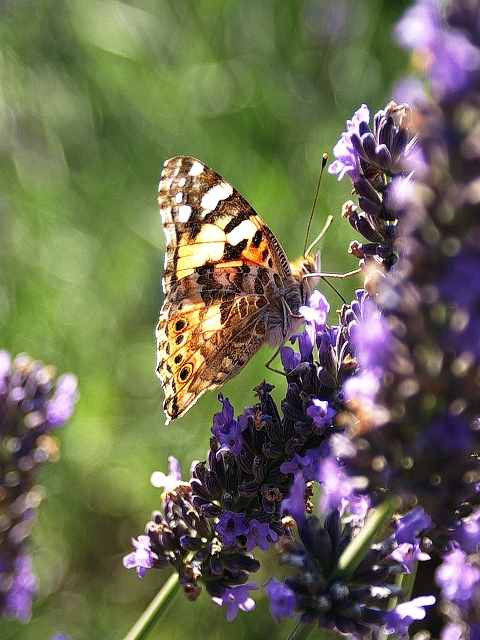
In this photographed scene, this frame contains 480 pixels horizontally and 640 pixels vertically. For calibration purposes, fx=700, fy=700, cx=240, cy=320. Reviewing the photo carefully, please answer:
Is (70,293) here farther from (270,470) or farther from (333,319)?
(270,470)

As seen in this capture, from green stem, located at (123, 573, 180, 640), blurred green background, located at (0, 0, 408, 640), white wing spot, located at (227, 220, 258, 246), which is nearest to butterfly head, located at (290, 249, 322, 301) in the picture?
white wing spot, located at (227, 220, 258, 246)

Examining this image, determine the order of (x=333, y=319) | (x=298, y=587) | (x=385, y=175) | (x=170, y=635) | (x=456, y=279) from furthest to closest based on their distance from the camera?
1. (x=333, y=319)
2. (x=170, y=635)
3. (x=385, y=175)
4. (x=298, y=587)
5. (x=456, y=279)

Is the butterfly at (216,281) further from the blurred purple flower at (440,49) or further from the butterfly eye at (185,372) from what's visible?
the blurred purple flower at (440,49)

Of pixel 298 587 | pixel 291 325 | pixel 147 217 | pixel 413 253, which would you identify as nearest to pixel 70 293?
pixel 147 217

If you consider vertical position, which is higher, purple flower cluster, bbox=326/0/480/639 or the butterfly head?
the butterfly head

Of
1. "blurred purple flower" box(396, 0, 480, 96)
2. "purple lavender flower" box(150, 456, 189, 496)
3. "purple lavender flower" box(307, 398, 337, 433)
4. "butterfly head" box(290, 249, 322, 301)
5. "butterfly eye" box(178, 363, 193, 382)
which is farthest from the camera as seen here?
"butterfly head" box(290, 249, 322, 301)

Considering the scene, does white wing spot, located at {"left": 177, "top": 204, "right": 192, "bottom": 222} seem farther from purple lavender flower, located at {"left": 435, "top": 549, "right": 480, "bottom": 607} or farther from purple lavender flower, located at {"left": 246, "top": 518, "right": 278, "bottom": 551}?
purple lavender flower, located at {"left": 435, "top": 549, "right": 480, "bottom": 607}

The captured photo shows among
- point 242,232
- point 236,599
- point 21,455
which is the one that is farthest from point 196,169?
point 236,599
